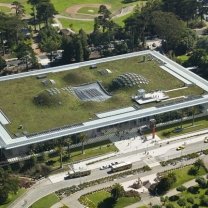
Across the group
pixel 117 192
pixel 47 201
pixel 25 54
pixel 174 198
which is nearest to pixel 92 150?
pixel 47 201

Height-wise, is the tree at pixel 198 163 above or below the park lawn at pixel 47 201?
above

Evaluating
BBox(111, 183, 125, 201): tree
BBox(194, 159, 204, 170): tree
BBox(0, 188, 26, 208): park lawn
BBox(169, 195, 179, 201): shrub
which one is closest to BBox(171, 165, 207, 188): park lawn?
BBox(194, 159, 204, 170): tree

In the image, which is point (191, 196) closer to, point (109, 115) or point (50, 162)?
point (50, 162)

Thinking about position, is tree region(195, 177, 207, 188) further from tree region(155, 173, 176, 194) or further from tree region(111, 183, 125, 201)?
tree region(111, 183, 125, 201)

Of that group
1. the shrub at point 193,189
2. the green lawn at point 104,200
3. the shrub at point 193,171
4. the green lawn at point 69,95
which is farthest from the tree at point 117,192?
the green lawn at point 69,95

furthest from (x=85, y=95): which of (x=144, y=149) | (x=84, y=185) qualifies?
(x=84, y=185)

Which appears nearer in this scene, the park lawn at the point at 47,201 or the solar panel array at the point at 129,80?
the park lawn at the point at 47,201

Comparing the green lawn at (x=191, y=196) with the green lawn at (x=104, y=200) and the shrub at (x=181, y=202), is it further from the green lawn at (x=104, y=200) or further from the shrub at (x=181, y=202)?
the green lawn at (x=104, y=200)
